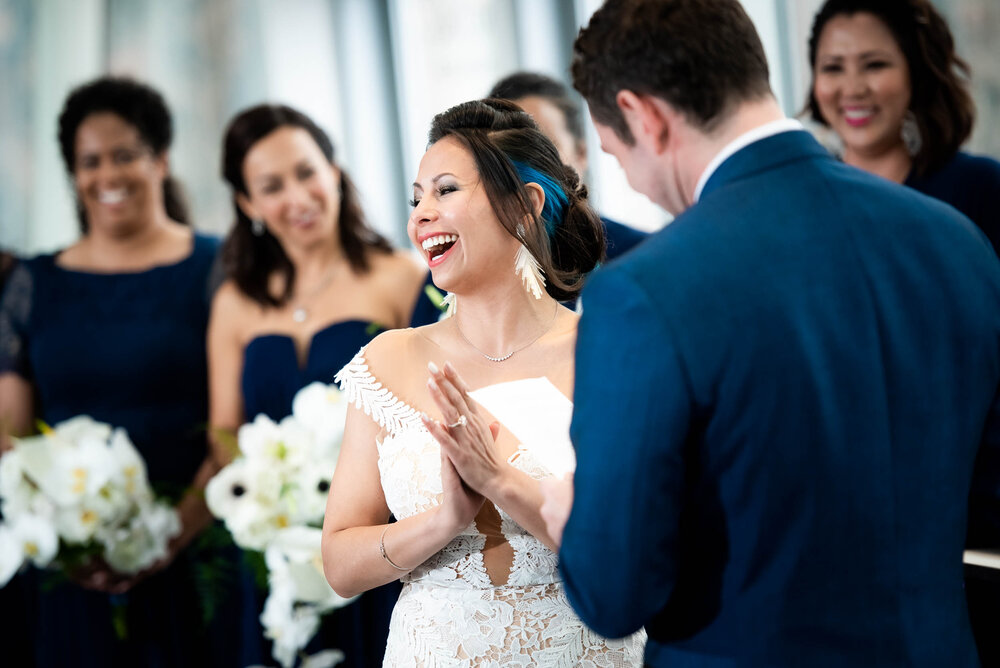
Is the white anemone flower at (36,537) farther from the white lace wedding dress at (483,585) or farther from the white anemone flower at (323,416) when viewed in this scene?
the white lace wedding dress at (483,585)

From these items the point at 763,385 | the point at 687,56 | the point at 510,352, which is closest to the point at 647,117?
the point at 687,56

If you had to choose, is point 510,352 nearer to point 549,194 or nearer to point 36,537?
point 549,194

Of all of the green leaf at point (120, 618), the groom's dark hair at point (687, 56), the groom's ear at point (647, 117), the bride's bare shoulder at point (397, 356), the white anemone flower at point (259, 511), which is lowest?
the green leaf at point (120, 618)

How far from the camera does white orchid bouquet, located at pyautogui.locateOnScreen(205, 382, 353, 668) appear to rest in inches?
101

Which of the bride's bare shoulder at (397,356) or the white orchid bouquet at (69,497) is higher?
the bride's bare shoulder at (397,356)

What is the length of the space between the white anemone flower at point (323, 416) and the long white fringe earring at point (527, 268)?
0.76m

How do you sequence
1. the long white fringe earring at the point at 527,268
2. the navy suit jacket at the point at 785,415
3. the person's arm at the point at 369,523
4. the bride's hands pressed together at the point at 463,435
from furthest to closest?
the long white fringe earring at the point at 527,268
the person's arm at the point at 369,523
the bride's hands pressed together at the point at 463,435
the navy suit jacket at the point at 785,415

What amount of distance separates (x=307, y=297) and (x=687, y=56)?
2.32 meters

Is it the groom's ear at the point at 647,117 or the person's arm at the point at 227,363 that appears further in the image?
the person's arm at the point at 227,363

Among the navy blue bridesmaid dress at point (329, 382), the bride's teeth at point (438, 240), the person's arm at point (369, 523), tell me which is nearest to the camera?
the person's arm at point (369, 523)

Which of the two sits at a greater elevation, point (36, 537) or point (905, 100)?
point (905, 100)

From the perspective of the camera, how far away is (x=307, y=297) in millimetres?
3418

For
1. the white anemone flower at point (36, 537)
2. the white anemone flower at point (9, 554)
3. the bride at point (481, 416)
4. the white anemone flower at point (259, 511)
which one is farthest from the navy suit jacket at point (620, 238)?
the white anemone flower at point (9, 554)

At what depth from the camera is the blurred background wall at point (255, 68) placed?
17.1 feet
